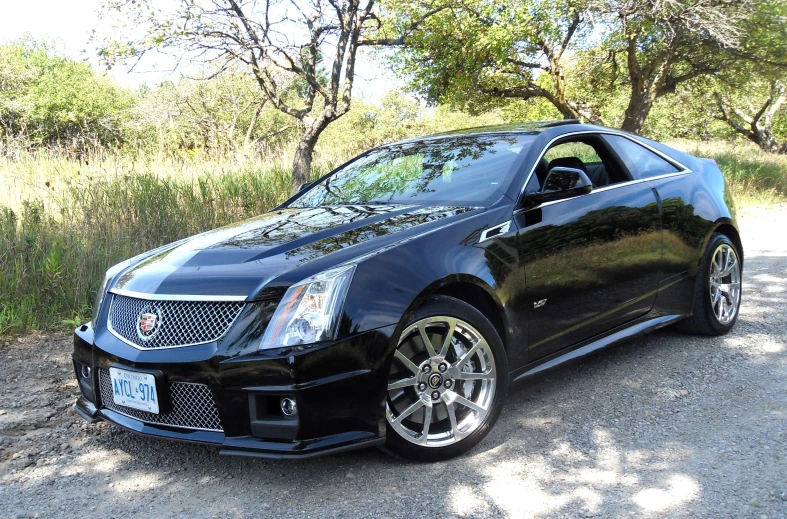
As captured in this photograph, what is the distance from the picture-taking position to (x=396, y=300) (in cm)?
299

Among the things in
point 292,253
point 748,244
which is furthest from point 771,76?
point 292,253

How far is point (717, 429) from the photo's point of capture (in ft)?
11.4

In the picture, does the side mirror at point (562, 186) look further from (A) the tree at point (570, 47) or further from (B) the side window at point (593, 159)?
(A) the tree at point (570, 47)

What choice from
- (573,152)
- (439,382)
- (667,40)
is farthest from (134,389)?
(667,40)

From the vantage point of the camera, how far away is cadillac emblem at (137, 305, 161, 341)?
3.08 meters

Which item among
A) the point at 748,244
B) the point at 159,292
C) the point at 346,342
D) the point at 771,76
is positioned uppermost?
the point at 771,76

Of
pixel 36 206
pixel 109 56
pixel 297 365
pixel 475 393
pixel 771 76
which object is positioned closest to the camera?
pixel 297 365

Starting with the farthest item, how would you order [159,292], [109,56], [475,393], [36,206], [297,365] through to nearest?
[109,56] < [36,206] < [475,393] < [159,292] < [297,365]

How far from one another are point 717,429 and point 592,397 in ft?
2.32

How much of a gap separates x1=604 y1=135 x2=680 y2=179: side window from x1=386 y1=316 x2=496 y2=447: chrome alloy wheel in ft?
6.42

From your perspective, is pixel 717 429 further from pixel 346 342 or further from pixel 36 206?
pixel 36 206

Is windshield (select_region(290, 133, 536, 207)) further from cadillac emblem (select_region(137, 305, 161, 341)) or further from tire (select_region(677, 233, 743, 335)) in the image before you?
tire (select_region(677, 233, 743, 335))

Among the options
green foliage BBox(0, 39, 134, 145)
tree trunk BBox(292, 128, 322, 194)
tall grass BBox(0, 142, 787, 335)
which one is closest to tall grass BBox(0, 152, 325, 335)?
tall grass BBox(0, 142, 787, 335)

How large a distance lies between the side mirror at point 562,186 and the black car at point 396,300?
1 centimetres
